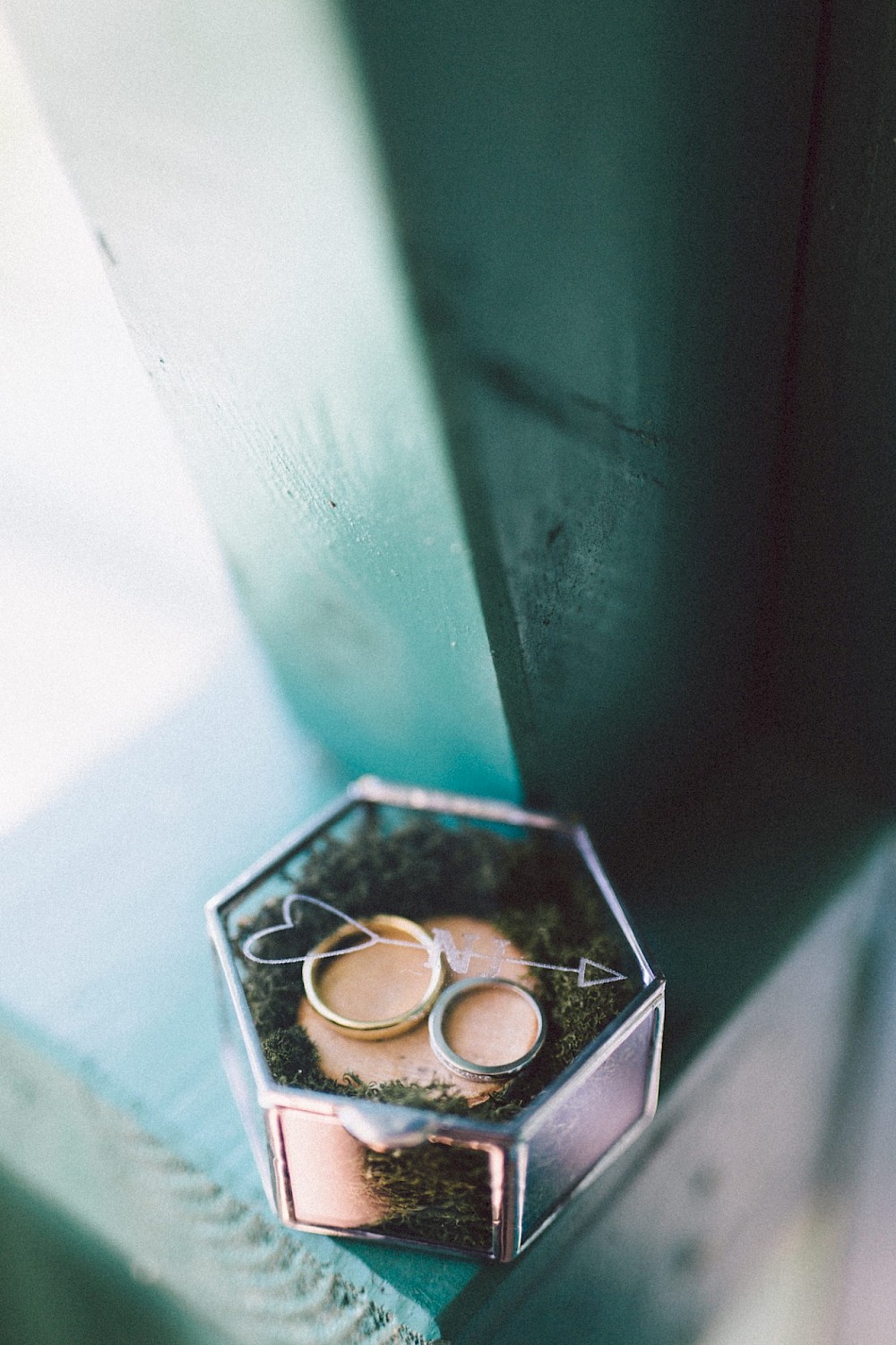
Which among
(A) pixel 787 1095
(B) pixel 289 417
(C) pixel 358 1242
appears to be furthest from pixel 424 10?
(A) pixel 787 1095

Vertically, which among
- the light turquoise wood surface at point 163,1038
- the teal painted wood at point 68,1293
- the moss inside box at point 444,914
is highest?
the moss inside box at point 444,914

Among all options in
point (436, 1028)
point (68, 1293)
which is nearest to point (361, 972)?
point (436, 1028)

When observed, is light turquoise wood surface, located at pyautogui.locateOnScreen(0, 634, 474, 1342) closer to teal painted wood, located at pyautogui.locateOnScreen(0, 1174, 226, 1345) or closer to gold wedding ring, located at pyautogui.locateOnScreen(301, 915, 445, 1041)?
teal painted wood, located at pyautogui.locateOnScreen(0, 1174, 226, 1345)

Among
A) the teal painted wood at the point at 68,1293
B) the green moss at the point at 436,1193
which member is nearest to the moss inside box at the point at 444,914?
the green moss at the point at 436,1193

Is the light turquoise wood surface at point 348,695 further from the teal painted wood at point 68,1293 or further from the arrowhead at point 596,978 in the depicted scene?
the arrowhead at point 596,978

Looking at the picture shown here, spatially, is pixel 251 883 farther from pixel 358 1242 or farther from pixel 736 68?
pixel 736 68

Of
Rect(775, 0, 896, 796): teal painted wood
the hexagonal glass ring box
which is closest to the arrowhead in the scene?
the hexagonal glass ring box

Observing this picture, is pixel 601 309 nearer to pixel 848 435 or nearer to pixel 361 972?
pixel 848 435
